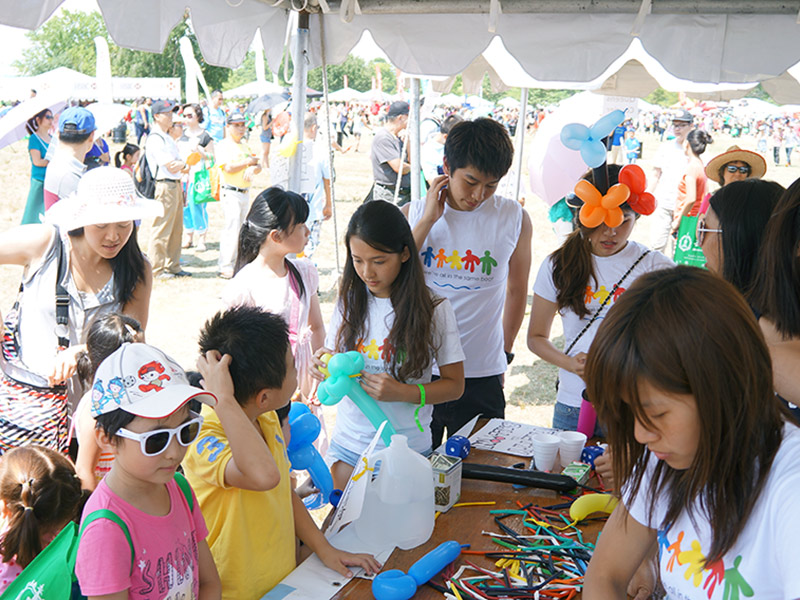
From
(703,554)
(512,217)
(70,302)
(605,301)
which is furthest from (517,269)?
(703,554)

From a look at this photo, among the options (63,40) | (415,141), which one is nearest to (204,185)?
(415,141)

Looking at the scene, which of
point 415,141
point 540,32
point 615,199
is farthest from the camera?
point 415,141

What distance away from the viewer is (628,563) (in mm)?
1306

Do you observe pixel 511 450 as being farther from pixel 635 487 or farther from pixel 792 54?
pixel 792 54

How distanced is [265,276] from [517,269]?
1082mm

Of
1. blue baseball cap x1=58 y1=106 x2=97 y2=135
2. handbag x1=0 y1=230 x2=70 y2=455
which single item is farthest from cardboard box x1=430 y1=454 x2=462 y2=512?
blue baseball cap x1=58 y1=106 x2=97 y2=135

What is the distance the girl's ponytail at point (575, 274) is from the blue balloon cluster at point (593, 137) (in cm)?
31

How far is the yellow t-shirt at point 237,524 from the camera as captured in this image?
168cm

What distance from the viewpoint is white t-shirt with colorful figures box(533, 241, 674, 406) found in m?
2.60

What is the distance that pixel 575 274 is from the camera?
2.60m

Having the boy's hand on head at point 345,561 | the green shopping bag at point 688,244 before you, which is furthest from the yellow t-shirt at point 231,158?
the boy's hand on head at point 345,561

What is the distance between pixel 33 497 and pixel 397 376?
105 cm

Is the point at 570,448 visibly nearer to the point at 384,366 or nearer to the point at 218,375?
the point at 384,366

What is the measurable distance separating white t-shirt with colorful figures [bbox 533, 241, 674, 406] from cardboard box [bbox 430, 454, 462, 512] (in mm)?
849
